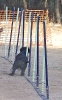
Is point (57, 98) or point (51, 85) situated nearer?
point (57, 98)

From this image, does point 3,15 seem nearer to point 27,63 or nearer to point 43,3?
point 27,63

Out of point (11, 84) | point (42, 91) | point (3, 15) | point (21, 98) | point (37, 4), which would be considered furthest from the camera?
point (37, 4)

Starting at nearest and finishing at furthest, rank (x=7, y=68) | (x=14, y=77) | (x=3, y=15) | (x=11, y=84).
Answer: (x=11, y=84) < (x=14, y=77) < (x=7, y=68) < (x=3, y=15)

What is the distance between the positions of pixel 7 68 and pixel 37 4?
46283mm

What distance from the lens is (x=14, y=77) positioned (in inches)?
498

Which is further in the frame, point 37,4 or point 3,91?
point 37,4

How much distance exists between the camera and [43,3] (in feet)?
202

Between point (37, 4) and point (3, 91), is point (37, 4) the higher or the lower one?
the lower one

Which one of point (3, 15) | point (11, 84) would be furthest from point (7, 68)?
point (3, 15)

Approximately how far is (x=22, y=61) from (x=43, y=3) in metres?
49.4

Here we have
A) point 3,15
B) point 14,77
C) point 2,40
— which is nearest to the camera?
point 14,77

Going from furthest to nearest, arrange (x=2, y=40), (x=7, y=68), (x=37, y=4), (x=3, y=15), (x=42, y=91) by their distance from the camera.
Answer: (x=37, y=4)
(x=3, y=15)
(x=2, y=40)
(x=7, y=68)
(x=42, y=91)

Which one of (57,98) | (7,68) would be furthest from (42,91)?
(7,68)

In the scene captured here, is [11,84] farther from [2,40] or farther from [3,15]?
[3,15]
